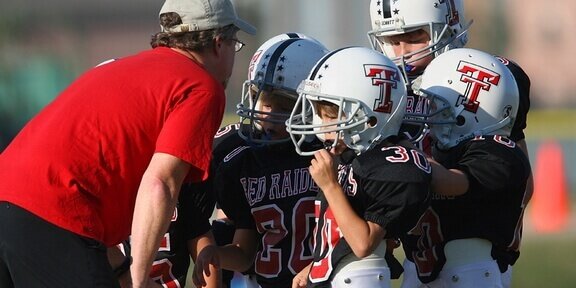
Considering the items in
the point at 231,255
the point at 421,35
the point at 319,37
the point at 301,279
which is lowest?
the point at 319,37

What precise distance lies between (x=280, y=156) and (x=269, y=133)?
0.10m

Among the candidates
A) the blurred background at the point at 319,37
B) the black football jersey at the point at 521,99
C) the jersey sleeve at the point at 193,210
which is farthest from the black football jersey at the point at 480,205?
the blurred background at the point at 319,37

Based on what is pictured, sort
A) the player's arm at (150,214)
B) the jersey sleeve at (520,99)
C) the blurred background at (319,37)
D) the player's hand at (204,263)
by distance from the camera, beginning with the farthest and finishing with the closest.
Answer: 1. the blurred background at (319,37)
2. the jersey sleeve at (520,99)
3. the player's hand at (204,263)
4. the player's arm at (150,214)

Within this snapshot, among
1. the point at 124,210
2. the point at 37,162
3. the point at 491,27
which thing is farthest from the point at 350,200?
the point at 491,27

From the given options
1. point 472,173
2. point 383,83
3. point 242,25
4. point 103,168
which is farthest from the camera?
point 242,25

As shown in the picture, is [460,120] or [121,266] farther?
[121,266]

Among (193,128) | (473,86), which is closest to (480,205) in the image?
(473,86)

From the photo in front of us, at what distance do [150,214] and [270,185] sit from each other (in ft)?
3.18

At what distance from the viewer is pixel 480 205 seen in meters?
4.15

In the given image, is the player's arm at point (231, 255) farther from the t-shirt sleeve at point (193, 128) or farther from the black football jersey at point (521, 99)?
the black football jersey at point (521, 99)

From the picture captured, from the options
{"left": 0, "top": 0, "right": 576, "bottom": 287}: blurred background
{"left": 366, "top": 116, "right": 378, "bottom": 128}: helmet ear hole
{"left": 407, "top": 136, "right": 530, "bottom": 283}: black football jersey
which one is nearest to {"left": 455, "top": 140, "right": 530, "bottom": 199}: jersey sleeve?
{"left": 407, "top": 136, "right": 530, "bottom": 283}: black football jersey

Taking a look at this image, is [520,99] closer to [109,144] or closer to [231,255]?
[231,255]

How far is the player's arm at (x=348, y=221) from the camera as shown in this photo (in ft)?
Result: 12.4

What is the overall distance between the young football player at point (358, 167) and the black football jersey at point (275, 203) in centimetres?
52
